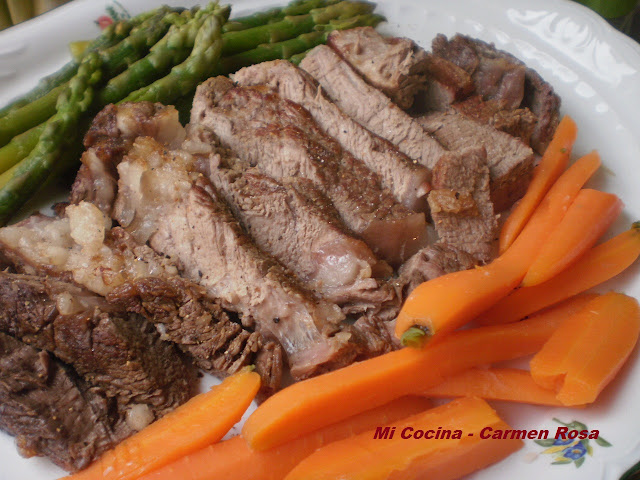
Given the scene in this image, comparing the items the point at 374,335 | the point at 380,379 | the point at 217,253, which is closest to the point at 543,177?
the point at 374,335

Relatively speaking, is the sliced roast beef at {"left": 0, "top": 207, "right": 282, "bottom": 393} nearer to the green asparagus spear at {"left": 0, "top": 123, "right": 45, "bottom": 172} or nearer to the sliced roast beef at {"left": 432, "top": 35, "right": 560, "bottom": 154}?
the green asparagus spear at {"left": 0, "top": 123, "right": 45, "bottom": 172}

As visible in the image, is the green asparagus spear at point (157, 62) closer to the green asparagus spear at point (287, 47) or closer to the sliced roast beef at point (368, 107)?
the green asparagus spear at point (287, 47)

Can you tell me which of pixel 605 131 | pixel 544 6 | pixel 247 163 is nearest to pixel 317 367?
pixel 247 163

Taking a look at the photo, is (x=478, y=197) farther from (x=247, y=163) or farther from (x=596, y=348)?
(x=247, y=163)

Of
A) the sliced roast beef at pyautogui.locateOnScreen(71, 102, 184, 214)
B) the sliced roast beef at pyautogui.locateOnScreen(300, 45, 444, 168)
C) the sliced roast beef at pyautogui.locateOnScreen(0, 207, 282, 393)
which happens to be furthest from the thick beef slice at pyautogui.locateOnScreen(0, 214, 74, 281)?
the sliced roast beef at pyautogui.locateOnScreen(300, 45, 444, 168)

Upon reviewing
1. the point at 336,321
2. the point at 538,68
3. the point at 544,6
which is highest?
the point at 544,6
